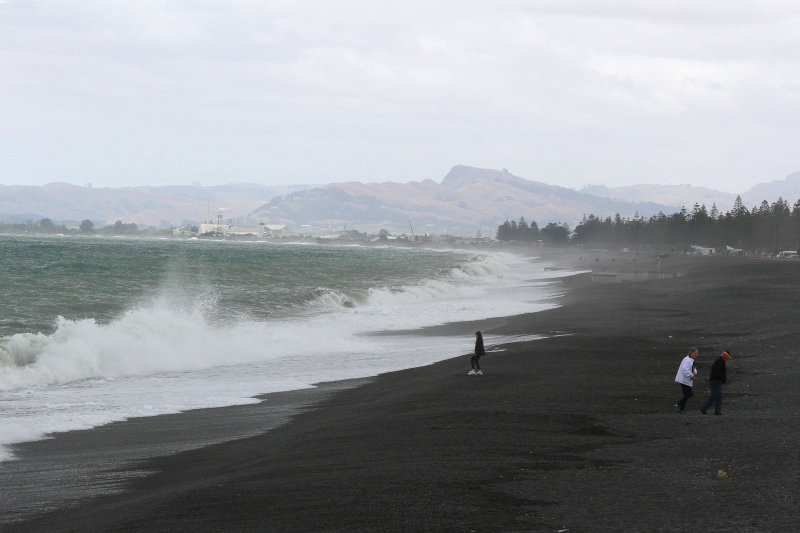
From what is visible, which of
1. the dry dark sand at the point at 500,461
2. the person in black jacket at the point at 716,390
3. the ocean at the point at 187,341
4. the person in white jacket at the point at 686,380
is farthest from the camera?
the ocean at the point at 187,341

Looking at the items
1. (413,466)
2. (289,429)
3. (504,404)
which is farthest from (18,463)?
(504,404)

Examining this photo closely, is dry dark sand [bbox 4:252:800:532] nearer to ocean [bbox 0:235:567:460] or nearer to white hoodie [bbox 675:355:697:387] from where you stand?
white hoodie [bbox 675:355:697:387]

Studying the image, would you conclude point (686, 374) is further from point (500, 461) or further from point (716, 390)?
point (500, 461)

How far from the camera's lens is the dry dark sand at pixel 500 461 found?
9.76 m

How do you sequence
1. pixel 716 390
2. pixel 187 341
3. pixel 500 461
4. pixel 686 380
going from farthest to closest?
pixel 187 341, pixel 686 380, pixel 716 390, pixel 500 461

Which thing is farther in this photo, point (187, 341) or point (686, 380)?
point (187, 341)

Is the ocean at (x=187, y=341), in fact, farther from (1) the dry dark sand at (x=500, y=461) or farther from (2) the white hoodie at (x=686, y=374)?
(2) the white hoodie at (x=686, y=374)

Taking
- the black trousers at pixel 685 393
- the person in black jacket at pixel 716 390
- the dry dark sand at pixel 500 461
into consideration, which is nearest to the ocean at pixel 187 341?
the dry dark sand at pixel 500 461

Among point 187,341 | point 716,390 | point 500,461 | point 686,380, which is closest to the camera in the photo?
point 500,461

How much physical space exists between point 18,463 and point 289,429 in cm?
462

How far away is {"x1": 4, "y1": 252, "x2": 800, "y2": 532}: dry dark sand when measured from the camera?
9.76 meters

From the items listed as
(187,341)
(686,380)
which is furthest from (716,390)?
(187,341)

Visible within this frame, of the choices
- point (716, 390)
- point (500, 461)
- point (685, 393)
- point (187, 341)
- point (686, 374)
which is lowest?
point (187, 341)

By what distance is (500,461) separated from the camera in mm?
12219
